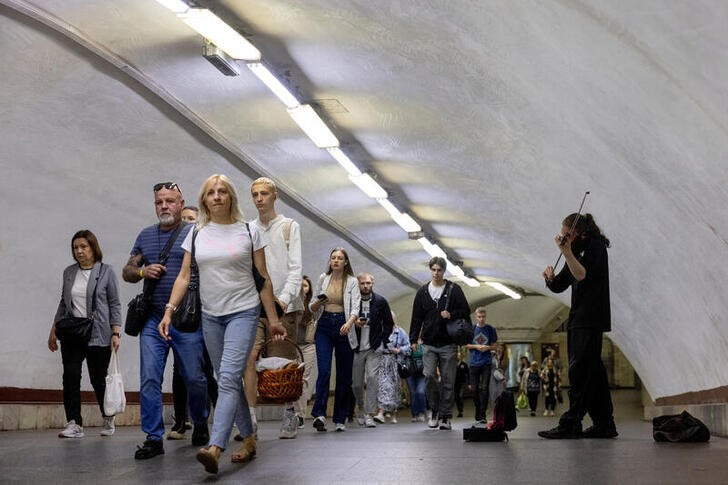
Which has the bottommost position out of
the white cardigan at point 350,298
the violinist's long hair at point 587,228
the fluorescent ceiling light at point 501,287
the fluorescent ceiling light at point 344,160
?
the white cardigan at point 350,298

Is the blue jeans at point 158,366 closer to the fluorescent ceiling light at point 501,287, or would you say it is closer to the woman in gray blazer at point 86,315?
the woman in gray blazer at point 86,315

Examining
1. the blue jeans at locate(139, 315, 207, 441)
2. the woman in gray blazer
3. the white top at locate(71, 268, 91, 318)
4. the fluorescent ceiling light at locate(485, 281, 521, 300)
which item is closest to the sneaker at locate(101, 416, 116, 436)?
the woman in gray blazer

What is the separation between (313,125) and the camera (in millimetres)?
12711

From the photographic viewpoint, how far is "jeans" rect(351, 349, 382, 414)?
1228 centimetres

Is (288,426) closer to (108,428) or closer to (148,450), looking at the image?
(108,428)

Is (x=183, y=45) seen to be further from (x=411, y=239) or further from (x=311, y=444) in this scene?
(x=411, y=239)

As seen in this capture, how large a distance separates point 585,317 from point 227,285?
3.82 metres

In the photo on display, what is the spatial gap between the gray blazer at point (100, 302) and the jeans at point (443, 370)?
349 cm

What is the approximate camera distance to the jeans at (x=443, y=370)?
452 inches

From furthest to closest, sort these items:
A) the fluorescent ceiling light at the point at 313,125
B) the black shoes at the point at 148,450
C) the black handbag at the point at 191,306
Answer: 1. the fluorescent ceiling light at the point at 313,125
2. the black shoes at the point at 148,450
3. the black handbag at the point at 191,306

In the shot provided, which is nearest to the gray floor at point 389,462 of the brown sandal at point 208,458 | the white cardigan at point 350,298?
the brown sandal at point 208,458

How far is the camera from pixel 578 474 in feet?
18.5

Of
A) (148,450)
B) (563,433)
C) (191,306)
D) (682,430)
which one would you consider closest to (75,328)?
(148,450)

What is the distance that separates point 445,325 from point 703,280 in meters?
2.91
